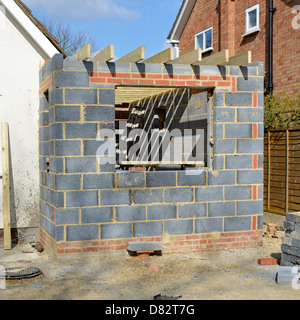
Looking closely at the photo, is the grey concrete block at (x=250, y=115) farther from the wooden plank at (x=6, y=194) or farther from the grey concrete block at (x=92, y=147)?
the wooden plank at (x=6, y=194)

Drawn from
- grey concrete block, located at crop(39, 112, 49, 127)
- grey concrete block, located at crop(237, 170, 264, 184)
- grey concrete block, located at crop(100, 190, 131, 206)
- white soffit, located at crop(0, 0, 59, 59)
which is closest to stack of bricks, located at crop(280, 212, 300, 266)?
grey concrete block, located at crop(237, 170, 264, 184)

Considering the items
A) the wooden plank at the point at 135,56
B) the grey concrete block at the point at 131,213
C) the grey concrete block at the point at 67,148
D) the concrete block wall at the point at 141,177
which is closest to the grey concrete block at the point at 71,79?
the concrete block wall at the point at 141,177

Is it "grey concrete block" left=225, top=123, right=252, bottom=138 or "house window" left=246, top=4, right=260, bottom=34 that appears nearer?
"grey concrete block" left=225, top=123, right=252, bottom=138

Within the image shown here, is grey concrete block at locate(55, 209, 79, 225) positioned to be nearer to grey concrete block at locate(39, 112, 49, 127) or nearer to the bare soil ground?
the bare soil ground

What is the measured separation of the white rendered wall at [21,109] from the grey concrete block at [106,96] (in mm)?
1806

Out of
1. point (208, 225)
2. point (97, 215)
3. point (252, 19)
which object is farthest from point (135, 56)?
point (252, 19)

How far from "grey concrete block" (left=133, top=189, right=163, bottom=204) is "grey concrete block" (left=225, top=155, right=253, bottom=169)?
134 centimetres

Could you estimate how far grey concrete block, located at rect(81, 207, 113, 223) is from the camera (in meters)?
7.34

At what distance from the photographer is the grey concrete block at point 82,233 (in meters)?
7.29

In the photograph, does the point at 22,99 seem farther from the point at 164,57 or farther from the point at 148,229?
the point at 148,229

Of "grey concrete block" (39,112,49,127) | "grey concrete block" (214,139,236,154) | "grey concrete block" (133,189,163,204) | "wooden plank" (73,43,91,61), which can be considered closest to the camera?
"wooden plank" (73,43,91,61)

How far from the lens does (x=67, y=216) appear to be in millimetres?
7273
